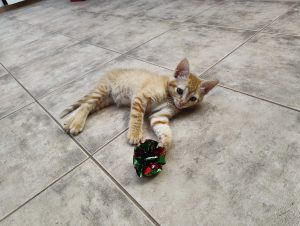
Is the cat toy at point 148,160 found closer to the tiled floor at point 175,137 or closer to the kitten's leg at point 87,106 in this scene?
the tiled floor at point 175,137

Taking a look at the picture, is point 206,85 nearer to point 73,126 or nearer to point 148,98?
point 148,98

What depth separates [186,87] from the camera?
1479mm

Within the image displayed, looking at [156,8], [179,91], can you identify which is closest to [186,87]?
[179,91]

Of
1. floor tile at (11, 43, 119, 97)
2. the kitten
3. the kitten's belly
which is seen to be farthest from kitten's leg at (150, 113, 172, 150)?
floor tile at (11, 43, 119, 97)

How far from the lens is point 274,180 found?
110cm

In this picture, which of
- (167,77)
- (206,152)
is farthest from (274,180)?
(167,77)

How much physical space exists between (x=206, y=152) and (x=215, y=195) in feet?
0.82

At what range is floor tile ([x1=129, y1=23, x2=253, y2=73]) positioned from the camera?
2.16m

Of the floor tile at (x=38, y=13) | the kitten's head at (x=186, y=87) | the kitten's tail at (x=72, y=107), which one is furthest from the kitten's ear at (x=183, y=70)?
the floor tile at (x=38, y=13)

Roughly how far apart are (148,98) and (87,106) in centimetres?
41

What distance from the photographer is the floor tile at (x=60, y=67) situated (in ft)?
7.18

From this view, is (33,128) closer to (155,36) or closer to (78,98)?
(78,98)

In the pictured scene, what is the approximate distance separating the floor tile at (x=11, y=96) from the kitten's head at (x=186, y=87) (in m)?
1.16

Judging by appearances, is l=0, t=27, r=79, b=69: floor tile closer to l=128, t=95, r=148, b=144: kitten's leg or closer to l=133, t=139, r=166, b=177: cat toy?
l=128, t=95, r=148, b=144: kitten's leg
